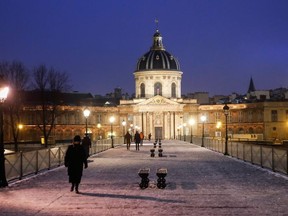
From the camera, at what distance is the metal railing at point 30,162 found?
21.5 metres

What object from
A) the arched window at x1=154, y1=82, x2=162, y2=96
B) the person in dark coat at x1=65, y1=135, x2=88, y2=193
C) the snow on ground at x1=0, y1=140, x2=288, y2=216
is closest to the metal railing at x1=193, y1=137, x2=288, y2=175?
the snow on ground at x1=0, y1=140, x2=288, y2=216

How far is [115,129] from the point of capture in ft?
469

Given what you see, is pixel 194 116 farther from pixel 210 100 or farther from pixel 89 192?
pixel 89 192

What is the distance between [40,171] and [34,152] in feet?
4.65

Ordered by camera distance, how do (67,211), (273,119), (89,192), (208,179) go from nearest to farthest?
(67,211) → (89,192) → (208,179) → (273,119)

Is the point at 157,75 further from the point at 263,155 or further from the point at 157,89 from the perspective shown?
the point at 263,155

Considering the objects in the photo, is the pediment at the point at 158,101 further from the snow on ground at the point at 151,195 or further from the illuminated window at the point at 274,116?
the snow on ground at the point at 151,195

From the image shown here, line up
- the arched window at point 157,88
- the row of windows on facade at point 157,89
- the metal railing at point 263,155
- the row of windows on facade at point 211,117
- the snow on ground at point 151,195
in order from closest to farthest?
the snow on ground at point 151,195, the metal railing at point 263,155, the row of windows on facade at point 211,117, the arched window at point 157,88, the row of windows on facade at point 157,89

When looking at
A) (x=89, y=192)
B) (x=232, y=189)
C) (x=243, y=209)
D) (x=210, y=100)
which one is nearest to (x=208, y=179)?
(x=232, y=189)

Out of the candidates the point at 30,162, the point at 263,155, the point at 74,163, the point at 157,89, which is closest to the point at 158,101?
the point at 157,89

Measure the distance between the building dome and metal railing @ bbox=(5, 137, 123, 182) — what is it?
10778 cm

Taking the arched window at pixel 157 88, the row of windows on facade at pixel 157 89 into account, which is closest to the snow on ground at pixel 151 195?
the arched window at pixel 157 88

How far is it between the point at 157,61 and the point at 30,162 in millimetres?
116065

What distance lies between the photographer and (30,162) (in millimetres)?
24078
